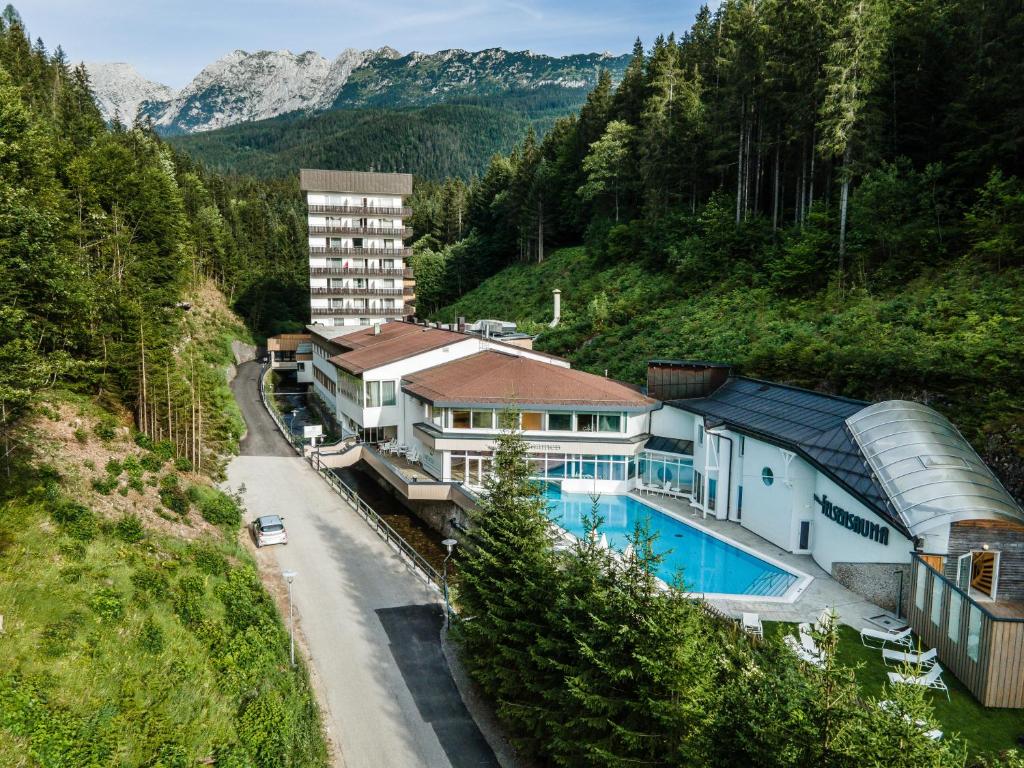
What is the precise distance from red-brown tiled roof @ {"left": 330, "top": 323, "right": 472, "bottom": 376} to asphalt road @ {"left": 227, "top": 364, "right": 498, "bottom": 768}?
9.66m

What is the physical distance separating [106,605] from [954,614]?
70.0 feet

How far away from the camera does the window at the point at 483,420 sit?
30.9m

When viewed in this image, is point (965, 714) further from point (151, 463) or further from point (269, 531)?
point (151, 463)

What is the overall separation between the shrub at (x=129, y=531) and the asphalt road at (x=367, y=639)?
18.7 ft

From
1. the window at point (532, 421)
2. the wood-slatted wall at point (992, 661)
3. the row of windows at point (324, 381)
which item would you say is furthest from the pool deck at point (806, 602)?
the row of windows at point (324, 381)

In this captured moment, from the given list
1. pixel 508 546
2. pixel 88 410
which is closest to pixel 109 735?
pixel 508 546

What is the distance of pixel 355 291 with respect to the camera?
71562mm

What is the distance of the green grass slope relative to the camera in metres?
23.3

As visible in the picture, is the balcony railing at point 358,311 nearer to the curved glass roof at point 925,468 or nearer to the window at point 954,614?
the curved glass roof at point 925,468

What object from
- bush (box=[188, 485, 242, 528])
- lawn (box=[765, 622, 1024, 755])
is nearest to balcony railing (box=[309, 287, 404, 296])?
bush (box=[188, 485, 242, 528])

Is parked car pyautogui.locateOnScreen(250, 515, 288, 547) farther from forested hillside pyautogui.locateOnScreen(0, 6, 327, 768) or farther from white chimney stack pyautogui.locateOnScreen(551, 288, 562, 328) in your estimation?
white chimney stack pyautogui.locateOnScreen(551, 288, 562, 328)

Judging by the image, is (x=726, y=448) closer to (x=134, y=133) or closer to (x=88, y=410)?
(x=88, y=410)

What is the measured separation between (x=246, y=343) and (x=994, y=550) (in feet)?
262

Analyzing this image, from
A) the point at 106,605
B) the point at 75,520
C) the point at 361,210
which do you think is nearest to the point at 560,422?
the point at 75,520
